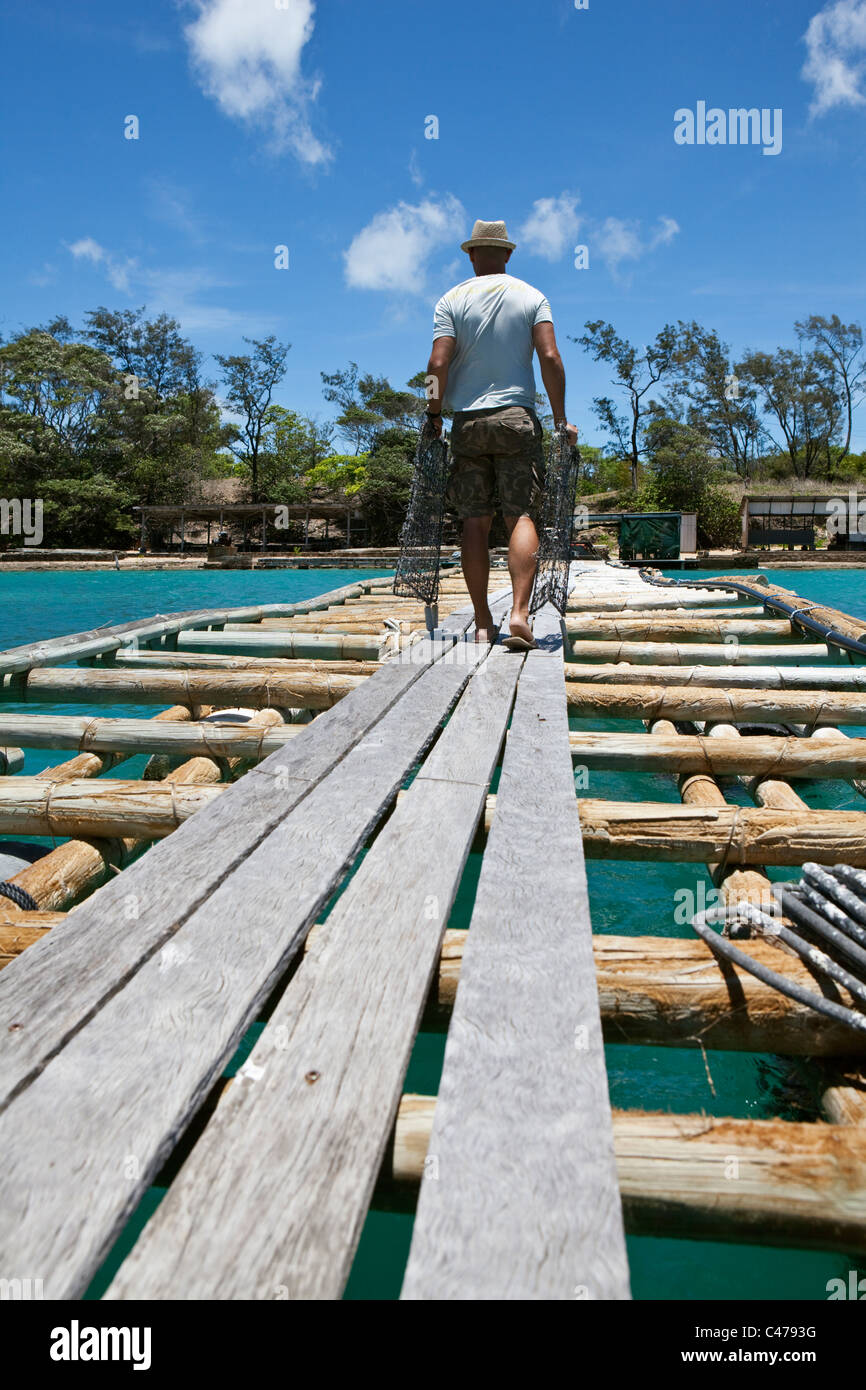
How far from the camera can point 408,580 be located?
4.58m

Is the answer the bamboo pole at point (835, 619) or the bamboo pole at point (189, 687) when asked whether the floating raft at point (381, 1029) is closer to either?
the bamboo pole at point (189, 687)

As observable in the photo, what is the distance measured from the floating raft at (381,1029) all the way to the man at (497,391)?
52.9 inches

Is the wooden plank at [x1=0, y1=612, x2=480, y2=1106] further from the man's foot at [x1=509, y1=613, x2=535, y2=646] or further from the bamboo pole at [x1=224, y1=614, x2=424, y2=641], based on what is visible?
the bamboo pole at [x1=224, y1=614, x2=424, y2=641]

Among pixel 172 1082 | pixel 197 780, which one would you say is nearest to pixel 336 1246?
pixel 172 1082

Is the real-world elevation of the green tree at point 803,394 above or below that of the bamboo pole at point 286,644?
above

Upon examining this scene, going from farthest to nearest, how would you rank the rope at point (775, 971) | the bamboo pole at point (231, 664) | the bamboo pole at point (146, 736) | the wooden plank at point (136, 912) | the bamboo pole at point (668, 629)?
the bamboo pole at point (668, 629)
the bamboo pole at point (231, 664)
the bamboo pole at point (146, 736)
the rope at point (775, 971)
the wooden plank at point (136, 912)

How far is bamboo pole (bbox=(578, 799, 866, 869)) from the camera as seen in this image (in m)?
2.13

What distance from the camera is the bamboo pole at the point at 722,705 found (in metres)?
3.46

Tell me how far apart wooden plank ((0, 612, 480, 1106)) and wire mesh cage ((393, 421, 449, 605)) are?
7.15 feet

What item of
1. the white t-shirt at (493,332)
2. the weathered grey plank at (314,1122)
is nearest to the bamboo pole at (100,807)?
the weathered grey plank at (314,1122)

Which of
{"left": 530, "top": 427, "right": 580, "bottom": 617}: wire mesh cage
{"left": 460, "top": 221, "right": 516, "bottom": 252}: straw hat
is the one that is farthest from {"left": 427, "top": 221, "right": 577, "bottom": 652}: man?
{"left": 530, "top": 427, "right": 580, "bottom": 617}: wire mesh cage

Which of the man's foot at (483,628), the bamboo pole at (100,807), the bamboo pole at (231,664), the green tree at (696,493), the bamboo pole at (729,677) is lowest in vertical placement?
the bamboo pole at (100,807)

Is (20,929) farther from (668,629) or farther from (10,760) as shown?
(668,629)
